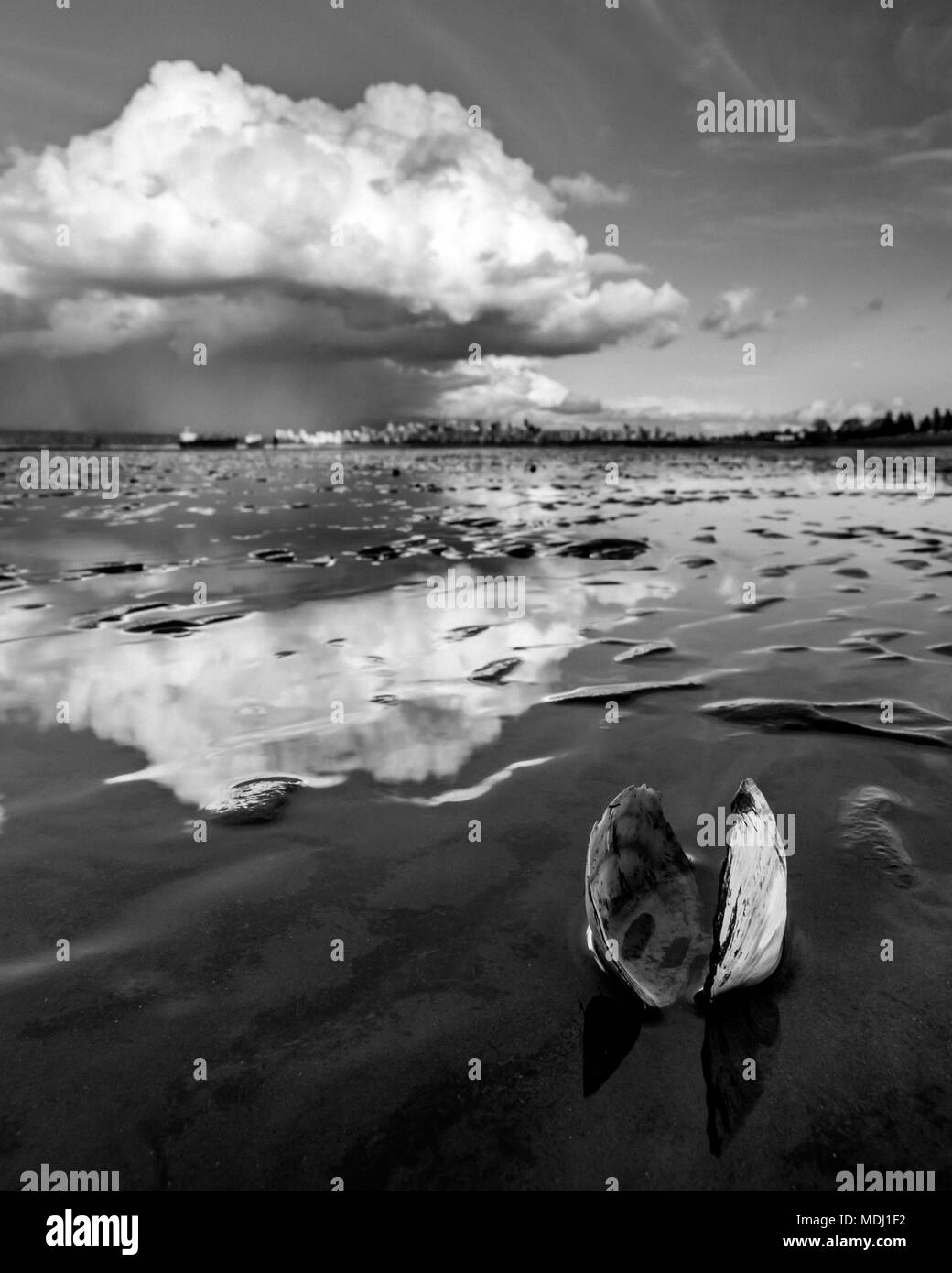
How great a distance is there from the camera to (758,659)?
16.8 feet

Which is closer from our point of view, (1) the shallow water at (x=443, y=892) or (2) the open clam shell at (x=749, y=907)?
(1) the shallow water at (x=443, y=892)

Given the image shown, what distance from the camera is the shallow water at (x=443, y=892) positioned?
1660 mm

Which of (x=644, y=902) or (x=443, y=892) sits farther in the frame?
(x=443, y=892)

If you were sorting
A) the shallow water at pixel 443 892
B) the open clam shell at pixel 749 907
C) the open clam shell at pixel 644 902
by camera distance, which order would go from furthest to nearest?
1. the open clam shell at pixel 644 902
2. the open clam shell at pixel 749 907
3. the shallow water at pixel 443 892

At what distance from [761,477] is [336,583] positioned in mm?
25341

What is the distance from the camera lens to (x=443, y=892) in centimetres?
256

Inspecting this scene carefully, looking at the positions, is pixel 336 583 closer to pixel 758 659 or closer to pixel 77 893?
pixel 758 659

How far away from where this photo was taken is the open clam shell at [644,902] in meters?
2.04

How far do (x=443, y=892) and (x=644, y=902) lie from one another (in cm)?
73

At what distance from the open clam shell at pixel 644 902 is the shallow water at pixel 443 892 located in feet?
0.41

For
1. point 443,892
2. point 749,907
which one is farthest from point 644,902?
point 443,892

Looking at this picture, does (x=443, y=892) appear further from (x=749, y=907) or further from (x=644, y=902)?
(x=749, y=907)

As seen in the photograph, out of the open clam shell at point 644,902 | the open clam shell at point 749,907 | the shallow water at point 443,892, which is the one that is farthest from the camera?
the open clam shell at point 644,902
